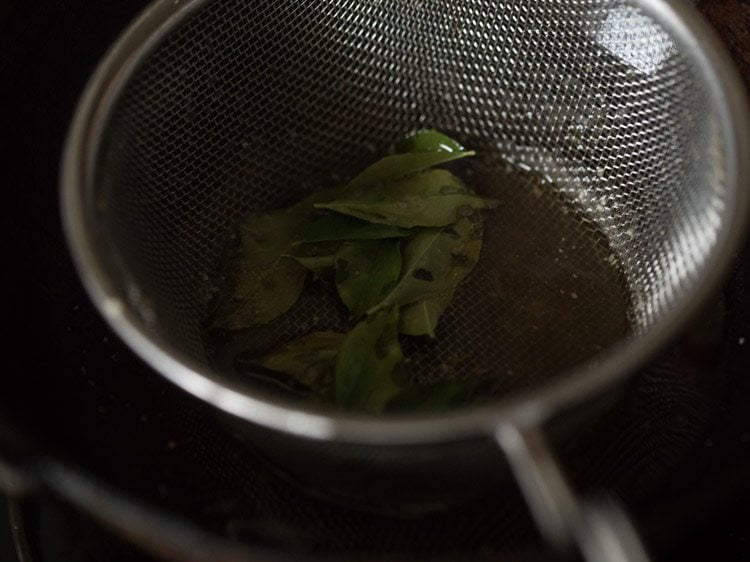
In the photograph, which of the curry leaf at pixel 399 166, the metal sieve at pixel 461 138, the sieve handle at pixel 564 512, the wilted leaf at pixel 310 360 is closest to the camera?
the sieve handle at pixel 564 512

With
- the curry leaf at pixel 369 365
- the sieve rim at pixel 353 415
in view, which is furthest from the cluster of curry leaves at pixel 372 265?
the sieve rim at pixel 353 415

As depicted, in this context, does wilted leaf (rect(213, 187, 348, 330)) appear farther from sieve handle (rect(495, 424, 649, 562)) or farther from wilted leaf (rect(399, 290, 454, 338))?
sieve handle (rect(495, 424, 649, 562))

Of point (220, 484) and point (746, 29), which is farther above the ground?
point (746, 29)

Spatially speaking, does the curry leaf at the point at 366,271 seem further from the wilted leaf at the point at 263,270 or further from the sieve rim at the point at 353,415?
the sieve rim at the point at 353,415

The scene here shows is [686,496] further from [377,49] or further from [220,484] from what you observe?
[377,49]

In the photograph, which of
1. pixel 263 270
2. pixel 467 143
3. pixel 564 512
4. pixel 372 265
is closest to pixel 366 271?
pixel 372 265

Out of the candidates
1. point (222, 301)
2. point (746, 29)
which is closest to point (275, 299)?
point (222, 301)

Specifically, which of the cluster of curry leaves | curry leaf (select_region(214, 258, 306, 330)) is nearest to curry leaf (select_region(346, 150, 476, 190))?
the cluster of curry leaves
